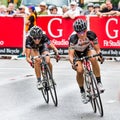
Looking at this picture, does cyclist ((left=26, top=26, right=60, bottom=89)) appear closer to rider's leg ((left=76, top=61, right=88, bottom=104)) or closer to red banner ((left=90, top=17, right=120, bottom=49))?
rider's leg ((left=76, top=61, right=88, bottom=104))

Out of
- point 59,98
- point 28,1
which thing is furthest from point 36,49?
point 28,1

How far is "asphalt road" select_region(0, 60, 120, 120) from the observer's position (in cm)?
1070

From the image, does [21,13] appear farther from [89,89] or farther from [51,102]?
[89,89]

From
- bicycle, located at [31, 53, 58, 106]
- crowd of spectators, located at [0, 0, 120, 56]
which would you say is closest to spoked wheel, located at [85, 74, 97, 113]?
bicycle, located at [31, 53, 58, 106]

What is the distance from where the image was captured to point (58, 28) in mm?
21969

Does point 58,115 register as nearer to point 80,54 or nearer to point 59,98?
point 80,54

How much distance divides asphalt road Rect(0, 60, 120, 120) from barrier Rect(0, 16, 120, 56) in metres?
2.39

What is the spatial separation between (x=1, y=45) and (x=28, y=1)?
7.00 meters

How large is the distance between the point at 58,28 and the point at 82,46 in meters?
10.8

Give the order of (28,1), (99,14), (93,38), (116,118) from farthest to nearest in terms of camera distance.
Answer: (28,1), (99,14), (93,38), (116,118)

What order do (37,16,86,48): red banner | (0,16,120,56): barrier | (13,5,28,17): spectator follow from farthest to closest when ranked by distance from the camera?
(13,5,28,17): spectator → (37,16,86,48): red banner → (0,16,120,56): barrier

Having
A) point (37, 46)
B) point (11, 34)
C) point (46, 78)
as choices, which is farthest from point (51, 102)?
point (11, 34)

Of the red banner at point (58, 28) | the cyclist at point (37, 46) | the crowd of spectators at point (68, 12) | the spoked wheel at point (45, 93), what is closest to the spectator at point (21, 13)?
the crowd of spectators at point (68, 12)

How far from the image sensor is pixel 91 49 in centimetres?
1146
